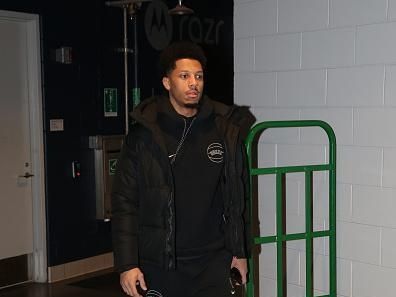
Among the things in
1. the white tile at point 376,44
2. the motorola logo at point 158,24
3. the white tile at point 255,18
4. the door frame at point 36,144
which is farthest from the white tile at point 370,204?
the motorola logo at point 158,24

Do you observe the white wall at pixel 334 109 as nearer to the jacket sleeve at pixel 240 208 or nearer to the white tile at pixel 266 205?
the white tile at pixel 266 205

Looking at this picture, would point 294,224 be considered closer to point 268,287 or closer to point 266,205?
point 266,205

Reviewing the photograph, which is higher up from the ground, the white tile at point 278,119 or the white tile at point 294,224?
the white tile at point 278,119

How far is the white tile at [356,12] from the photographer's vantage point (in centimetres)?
274

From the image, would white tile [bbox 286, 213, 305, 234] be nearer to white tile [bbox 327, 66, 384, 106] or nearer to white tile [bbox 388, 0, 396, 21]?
white tile [bbox 327, 66, 384, 106]

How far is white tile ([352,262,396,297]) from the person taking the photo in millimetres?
2777

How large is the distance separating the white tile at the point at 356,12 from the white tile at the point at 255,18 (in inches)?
15.1

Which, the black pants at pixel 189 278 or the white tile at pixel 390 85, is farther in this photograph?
the white tile at pixel 390 85

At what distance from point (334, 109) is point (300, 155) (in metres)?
0.32

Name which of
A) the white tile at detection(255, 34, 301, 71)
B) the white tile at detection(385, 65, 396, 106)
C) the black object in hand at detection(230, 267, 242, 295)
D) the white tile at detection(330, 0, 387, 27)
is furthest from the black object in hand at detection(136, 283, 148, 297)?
the white tile at detection(330, 0, 387, 27)

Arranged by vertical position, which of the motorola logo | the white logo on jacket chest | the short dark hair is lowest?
the white logo on jacket chest

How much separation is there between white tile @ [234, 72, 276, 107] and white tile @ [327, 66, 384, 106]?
372mm

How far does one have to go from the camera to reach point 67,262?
201 inches

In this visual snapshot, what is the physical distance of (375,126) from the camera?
9.12 feet
